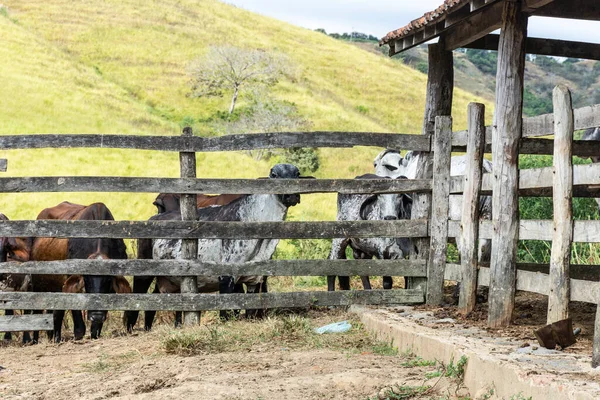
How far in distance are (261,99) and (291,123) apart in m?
6.72

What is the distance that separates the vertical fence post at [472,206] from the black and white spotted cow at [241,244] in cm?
253

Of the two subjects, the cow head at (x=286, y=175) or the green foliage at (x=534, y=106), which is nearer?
the cow head at (x=286, y=175)

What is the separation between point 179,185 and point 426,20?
317cm

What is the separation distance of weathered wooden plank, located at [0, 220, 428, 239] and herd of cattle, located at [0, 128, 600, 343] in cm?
88

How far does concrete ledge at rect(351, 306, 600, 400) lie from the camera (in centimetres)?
501

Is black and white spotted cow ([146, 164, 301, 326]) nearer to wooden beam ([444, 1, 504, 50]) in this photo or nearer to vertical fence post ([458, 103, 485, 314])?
wooden beam ([444, 1, 504, 50])

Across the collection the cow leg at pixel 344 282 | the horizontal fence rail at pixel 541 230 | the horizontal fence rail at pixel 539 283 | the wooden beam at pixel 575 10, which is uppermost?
the wooden beam at pixel 575 10

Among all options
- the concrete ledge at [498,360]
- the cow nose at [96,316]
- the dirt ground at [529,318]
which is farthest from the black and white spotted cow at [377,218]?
the cow nose at [96,316]

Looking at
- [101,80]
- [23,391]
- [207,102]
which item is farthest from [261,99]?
[23,391]

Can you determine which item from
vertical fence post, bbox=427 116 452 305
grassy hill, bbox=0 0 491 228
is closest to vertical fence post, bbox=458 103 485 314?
vertical fence post, bbox=427 116 452 305

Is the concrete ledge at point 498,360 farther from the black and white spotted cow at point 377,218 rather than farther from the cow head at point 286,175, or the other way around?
the black and white spotted cow at point 377,218

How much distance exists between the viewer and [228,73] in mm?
67312

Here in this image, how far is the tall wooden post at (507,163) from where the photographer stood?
7727 millimetres

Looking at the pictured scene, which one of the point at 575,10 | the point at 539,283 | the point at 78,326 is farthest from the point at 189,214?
the point at 575,10
